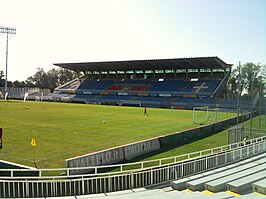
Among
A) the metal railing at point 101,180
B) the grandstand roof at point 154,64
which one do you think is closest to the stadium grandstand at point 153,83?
the grandstand roof at point 154,64

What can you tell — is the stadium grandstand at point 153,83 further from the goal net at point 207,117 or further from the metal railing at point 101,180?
the metal railing at point 101,180

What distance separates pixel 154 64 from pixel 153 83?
8.79m

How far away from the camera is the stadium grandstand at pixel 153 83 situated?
64000 millimetres

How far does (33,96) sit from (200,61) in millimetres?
47430

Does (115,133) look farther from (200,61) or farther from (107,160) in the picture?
(200,61)

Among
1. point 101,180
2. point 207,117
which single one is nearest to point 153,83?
point 207,117

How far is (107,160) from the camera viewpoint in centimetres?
1387

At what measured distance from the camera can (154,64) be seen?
228ft

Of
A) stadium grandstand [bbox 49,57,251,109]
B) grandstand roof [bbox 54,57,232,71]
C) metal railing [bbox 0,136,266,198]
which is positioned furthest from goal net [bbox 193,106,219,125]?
grandstand roof [bbox 54,57,232,71]

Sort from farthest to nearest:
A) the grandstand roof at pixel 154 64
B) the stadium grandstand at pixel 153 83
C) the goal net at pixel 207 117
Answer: the stadium grandstand at pixel 153 83 < the grandstand roof at pixel 154 64 < the goal net at pixel 207 117

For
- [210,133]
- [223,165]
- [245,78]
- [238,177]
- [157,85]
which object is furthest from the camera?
[157,85]

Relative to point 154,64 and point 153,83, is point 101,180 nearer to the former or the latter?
point 154,64

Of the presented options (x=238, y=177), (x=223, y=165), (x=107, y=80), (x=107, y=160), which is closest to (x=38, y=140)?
(x=107, y=160)

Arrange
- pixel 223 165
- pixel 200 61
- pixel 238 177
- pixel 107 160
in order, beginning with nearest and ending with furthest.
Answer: pixel 238 177 → pixel 223 165 → pixel 107 160 → pixel 200 61
